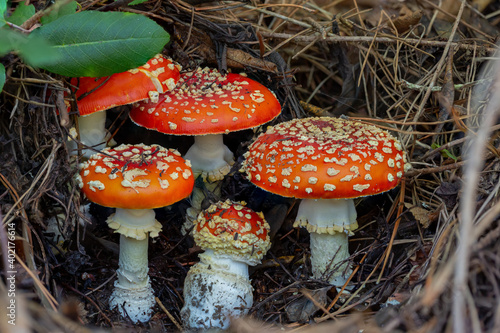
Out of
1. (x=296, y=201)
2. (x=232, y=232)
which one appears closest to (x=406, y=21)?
(x=296, y=201)

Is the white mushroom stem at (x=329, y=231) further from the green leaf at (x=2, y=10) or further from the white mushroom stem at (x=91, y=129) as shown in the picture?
the green leaf at (x=2, y=10)

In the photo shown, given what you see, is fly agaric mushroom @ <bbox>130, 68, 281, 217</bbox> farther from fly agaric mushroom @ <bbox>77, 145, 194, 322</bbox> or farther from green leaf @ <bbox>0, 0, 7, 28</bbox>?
green leaf @ <bbox>0, 0, 7, 28</bbox>

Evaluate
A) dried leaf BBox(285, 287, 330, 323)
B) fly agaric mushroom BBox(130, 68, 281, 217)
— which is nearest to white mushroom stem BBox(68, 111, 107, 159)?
fly agaric mushroom BBox(130, 68, 281, 217)

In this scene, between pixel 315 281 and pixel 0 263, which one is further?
pixel 315 281

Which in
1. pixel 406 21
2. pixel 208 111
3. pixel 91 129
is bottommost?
pixel 91 129

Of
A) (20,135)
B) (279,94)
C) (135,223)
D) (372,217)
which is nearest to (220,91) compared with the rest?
(279,94)

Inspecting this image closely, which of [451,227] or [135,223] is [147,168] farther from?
[451,227]

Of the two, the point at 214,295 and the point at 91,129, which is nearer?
the point at 214,295

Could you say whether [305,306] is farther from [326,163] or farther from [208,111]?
[208,111]
